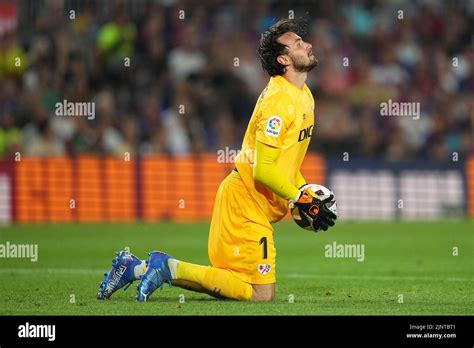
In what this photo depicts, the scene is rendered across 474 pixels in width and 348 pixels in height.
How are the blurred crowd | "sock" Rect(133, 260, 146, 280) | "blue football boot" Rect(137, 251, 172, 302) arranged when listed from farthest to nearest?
the blurred crowd
"sock" Rect(133, 260, 146, 280)
"blue football boot" Rect(137, 251, 172, 302)

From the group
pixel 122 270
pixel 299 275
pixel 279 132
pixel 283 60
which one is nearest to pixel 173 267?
pixel 122 270

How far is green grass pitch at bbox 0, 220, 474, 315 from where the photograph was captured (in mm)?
9977

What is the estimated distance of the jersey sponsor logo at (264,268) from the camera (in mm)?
10180

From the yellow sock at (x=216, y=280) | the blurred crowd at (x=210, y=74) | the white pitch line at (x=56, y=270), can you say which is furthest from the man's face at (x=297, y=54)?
the blurred crowd at (x=210, y=74)

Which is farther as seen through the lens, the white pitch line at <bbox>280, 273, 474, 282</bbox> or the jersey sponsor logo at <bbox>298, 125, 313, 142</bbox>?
the white pitch line at <bbox>280, 273, 474, 282</bbox>

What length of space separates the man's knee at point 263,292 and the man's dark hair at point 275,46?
6.11 ft

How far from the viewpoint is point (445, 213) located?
2075 centimetres

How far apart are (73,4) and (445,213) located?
8345mm

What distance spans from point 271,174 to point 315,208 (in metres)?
0.47

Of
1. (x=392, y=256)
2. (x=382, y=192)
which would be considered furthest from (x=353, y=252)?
(x=382, y=192)

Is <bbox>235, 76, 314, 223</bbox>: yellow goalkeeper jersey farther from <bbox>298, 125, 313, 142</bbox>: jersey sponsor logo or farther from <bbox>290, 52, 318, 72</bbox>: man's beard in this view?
<bbox>290, 52, 318, 72</bbox>: man's beard

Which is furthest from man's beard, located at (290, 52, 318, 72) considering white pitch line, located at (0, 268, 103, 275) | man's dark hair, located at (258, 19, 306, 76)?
A: white pitch line, located at (0, 268, 103, 275)

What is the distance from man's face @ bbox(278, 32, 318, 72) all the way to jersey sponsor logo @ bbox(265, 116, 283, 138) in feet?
2.04
